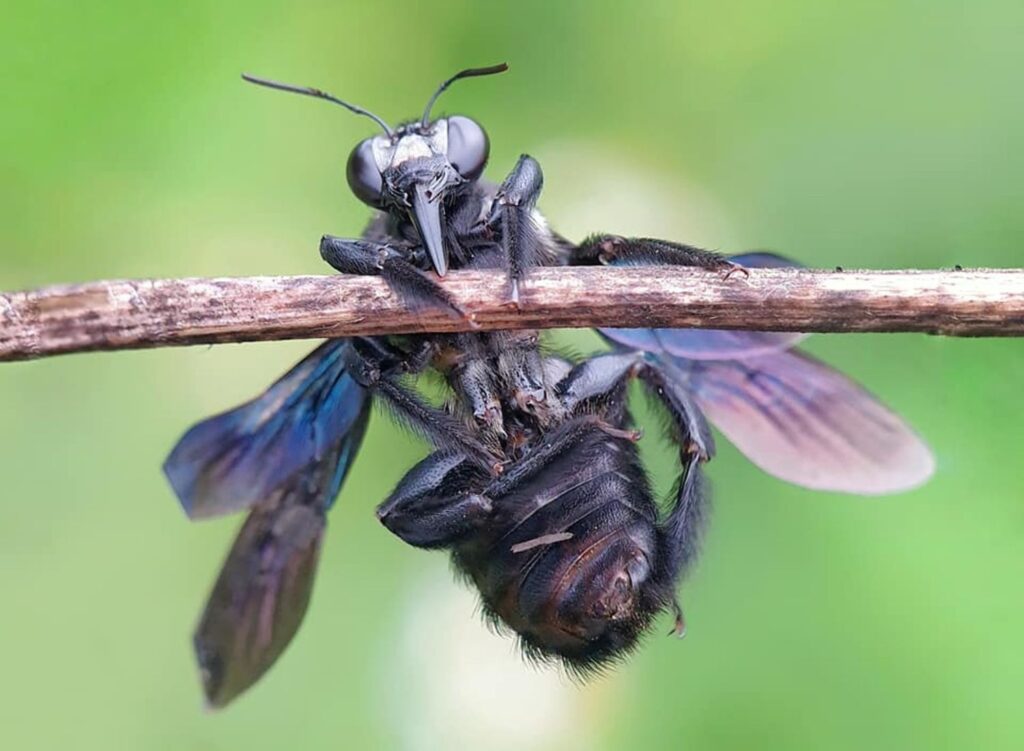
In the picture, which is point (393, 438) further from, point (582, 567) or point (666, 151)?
point (582, 567)

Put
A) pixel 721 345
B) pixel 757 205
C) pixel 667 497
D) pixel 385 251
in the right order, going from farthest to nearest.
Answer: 1. pixel 757 205
2. pixel 721 345
3. pixel 667 497
4. pixel 385 251

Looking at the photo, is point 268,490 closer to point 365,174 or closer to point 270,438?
point 270,438

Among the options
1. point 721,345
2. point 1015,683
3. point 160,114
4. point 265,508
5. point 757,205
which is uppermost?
point 160,114

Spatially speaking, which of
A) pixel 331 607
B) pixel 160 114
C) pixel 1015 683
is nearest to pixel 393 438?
pixel 331 607

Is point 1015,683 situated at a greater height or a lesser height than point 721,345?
lesser

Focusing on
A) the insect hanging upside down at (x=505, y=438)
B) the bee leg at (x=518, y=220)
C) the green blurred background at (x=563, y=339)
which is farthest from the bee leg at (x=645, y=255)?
the green blurred background at (x=563, y=339)

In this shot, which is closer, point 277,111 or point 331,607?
point 331,607

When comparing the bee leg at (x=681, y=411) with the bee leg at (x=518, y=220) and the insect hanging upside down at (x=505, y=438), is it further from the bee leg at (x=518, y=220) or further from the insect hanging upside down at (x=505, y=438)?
the bee leg at (x=518, y=220)

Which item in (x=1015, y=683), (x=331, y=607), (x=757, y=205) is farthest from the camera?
(x=757, y=205)
